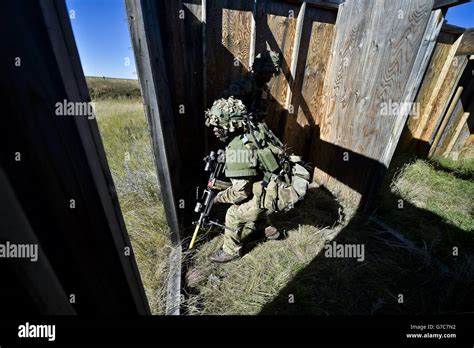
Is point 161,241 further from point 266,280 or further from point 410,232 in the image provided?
point 410,232

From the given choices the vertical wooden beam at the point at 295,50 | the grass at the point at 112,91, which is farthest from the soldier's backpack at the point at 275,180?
the grass at the point at 112,91

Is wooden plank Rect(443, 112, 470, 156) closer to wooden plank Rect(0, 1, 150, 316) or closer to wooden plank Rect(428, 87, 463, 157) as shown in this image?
wooden plank Rect(428, 87, 463, 157)

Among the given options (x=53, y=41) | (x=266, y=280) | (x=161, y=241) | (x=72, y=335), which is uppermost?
(x=53, y=41)

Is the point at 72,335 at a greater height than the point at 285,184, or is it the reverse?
the point at 285,184

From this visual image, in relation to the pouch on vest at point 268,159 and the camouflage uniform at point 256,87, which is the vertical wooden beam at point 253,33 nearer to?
the camouflage uniform at point 256,87

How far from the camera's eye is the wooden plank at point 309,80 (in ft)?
9.61

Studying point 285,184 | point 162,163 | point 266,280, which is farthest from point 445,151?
point 162,163

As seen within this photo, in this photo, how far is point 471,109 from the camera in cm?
470

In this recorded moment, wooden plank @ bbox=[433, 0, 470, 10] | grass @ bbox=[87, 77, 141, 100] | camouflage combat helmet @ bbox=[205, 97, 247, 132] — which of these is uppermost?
grass @ bbox=[87, 77, 141, 100]

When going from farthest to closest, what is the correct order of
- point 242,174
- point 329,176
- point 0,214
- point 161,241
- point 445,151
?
point 445,151, point 329,176, point 161,241, point 242,174, point 0,214

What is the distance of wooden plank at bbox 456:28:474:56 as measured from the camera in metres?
3.69

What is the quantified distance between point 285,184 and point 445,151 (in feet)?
17.4

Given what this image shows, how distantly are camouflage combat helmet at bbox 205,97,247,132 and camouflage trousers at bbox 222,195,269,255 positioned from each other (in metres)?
0.81

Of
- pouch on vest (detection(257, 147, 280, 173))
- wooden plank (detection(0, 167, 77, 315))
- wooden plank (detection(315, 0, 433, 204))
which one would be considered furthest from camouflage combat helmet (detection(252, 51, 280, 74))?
wooden plank (detection(0, 167, 77, 315))
